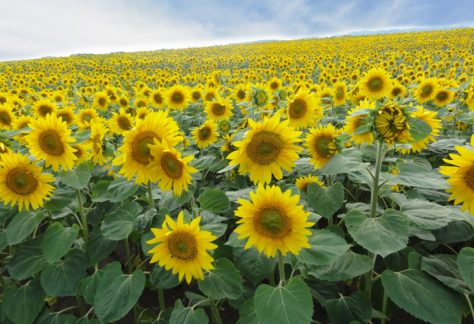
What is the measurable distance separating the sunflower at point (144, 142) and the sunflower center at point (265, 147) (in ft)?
1.67

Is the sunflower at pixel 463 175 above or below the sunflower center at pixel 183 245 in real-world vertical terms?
above

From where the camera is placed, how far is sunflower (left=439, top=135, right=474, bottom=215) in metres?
1.76

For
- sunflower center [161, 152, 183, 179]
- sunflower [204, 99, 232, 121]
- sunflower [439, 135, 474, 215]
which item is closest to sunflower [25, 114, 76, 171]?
sunflower center [161, 152, 183, 179]

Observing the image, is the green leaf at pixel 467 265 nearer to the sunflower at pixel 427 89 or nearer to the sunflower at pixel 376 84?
the sunflower at pixel 376 84

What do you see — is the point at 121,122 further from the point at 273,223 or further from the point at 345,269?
the point at 345,269

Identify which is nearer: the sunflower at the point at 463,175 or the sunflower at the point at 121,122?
the sunflower at the point at 463,175

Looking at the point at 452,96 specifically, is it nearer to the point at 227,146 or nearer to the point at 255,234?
the point at 227,146

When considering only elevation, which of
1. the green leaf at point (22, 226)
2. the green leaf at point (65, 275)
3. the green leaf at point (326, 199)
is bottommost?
the green leaf at point (65, 275)

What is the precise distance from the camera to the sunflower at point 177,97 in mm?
6496

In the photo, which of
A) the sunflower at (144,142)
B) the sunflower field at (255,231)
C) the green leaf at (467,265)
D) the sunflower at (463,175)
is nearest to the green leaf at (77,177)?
the sunflower field at (255,231)

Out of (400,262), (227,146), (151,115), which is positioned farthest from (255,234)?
(227,146)

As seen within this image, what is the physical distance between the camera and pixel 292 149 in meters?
2.20

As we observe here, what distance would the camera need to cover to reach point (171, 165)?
7.00 feet

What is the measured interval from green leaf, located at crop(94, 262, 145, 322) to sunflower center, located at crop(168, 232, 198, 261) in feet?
1.34
